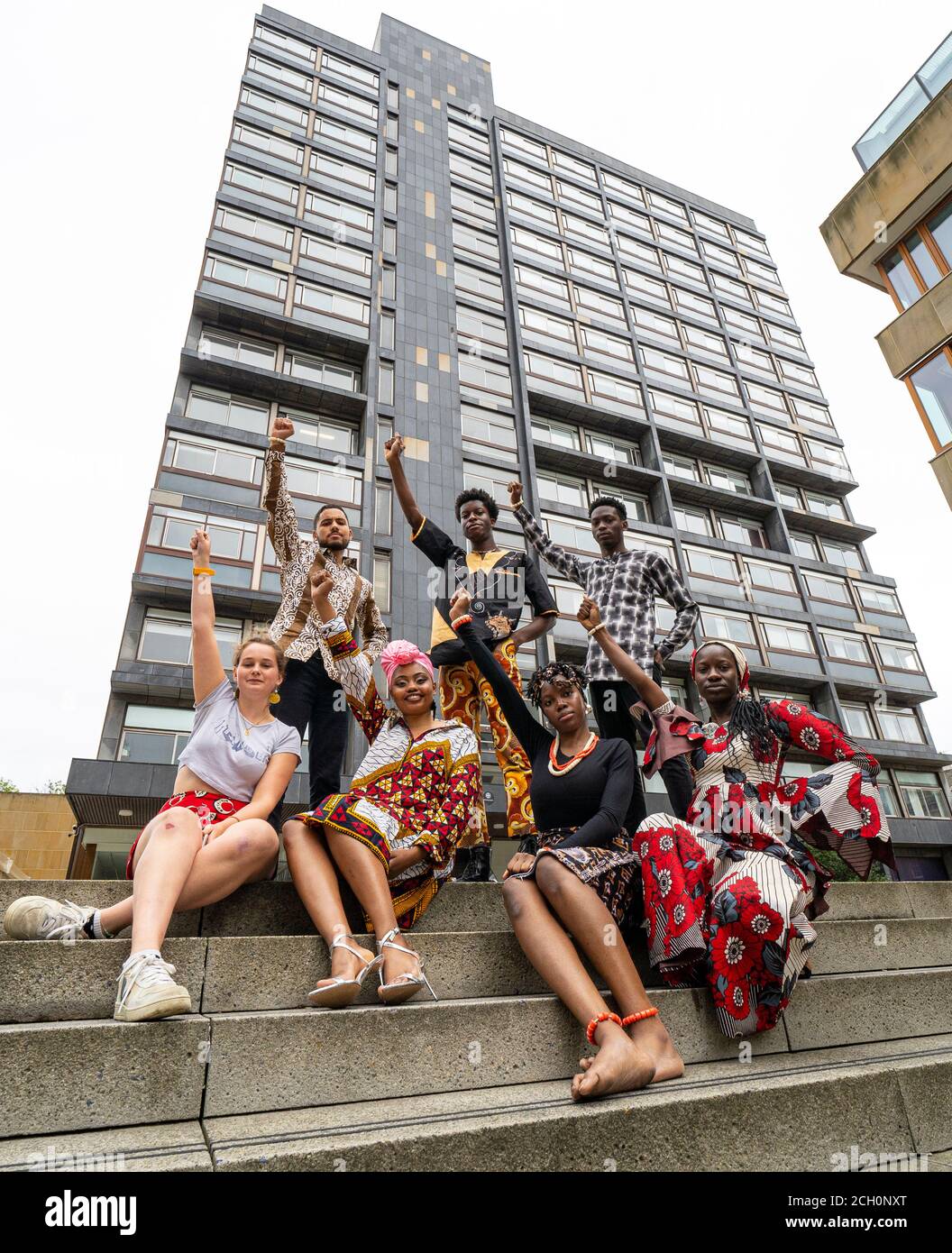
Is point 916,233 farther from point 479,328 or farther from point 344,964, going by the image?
point 479,328

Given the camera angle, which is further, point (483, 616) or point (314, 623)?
point (483, 616)

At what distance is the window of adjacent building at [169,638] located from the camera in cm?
1884

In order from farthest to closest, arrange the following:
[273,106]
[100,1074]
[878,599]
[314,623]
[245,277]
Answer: [878,599] → [273,106] → [245,277] → [314,623] → [100,1074]

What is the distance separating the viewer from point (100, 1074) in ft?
5.95

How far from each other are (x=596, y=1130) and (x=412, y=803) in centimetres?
153

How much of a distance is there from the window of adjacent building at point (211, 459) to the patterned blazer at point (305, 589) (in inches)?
736

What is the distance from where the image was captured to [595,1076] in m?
2.01

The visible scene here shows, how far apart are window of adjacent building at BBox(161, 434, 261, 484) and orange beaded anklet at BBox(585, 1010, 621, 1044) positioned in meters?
21.9

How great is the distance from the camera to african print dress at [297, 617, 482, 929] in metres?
2.85

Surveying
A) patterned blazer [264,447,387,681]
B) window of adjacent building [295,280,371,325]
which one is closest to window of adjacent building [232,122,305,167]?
window of adjacent building [295,280,371,325]

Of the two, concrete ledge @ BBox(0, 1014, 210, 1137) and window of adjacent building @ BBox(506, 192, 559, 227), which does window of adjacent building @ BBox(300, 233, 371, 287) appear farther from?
concrete ledge @ BBox(0, 1014, 210, 1137)

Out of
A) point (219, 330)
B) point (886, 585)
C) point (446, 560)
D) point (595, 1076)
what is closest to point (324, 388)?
point (219, 330)

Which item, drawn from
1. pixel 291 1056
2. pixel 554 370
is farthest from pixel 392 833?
pixel 554 370

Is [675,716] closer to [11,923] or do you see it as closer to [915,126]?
[11,923]
